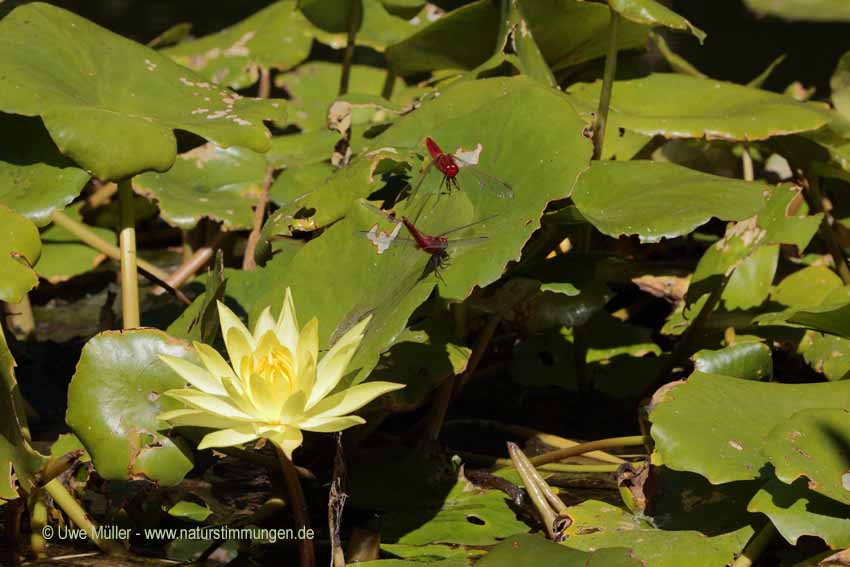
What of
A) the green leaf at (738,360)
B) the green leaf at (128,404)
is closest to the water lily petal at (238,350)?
the green leaf at (128,404)

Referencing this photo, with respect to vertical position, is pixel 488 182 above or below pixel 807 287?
above

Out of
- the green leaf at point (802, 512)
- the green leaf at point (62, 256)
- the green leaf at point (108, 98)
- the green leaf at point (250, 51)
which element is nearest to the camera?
the green leaf at point (802, 512)

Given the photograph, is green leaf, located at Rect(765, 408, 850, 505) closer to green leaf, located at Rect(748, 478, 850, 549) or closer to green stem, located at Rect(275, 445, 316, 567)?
green leaf, located at Rect(748, 478, 850, 549)

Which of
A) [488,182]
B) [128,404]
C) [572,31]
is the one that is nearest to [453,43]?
[572,31]

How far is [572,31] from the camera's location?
180 centimetres

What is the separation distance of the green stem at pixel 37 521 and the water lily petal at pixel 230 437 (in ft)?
1.30

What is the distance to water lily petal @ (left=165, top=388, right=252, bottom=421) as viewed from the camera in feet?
3.39

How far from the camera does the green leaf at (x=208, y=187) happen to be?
1974 mm

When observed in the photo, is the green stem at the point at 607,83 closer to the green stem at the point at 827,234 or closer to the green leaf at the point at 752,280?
the green leaf at the point at 752,280

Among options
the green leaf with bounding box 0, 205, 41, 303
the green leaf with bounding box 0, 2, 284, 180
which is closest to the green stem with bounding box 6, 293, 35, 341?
the green leaf with bounding box 0, 2, 284, 180

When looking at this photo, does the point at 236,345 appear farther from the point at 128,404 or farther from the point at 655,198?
the point at 655,198

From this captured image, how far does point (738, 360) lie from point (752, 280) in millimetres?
400

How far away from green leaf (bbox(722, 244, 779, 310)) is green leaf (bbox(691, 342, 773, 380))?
35 centimetres

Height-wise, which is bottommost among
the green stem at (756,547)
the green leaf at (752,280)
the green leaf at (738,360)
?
the green leaf at (752,280)
